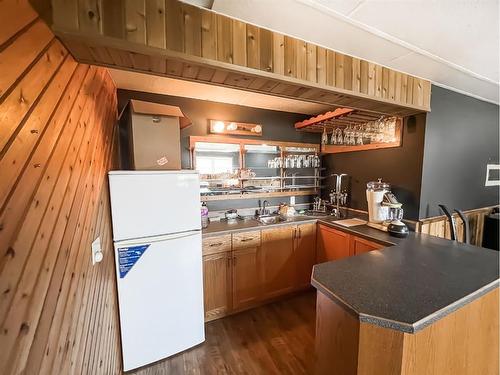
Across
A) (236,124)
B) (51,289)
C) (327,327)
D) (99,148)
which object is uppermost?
(236,124)

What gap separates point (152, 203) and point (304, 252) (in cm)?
180

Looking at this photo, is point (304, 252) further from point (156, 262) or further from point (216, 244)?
point (156, 262)

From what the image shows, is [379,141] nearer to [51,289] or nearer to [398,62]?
[398,62]

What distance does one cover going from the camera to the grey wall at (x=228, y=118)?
2.31 metres

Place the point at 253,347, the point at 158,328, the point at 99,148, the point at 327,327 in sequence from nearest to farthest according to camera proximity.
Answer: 1. the point at 327,327
2. the point at 99,148
3. the point at 158,328
4. the point at 253,347

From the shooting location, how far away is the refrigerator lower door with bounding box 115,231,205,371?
154 cm

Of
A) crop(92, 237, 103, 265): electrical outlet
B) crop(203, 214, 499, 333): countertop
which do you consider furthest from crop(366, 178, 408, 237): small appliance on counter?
crop(92, 237, 103, 265): electrical outlet

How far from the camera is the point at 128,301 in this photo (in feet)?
5.08

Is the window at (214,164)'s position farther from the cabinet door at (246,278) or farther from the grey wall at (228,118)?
the cabinet door at (246,278)

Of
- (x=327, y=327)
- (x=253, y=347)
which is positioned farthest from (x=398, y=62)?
(x=253, y=347)

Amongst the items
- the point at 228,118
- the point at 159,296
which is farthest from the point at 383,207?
the point at 159,296

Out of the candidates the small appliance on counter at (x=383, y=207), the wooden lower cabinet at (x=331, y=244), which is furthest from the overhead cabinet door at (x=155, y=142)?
the small appliance on counter at (x=383, y=207)

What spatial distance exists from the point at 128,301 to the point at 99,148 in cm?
111

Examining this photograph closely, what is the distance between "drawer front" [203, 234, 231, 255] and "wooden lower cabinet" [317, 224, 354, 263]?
1133mm
